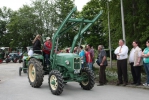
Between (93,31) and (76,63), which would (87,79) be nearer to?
(76,63)

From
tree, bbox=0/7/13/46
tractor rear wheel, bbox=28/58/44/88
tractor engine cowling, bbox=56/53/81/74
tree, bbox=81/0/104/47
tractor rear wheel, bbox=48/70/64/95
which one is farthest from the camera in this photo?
tree, bbox=0/7/13/46

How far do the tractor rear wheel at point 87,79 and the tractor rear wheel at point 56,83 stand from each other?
135 cm

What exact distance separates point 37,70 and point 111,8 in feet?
28.2

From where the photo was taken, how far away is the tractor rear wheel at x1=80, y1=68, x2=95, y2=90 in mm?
8750

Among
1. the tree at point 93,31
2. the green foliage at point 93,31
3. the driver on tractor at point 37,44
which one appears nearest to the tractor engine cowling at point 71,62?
the driver on tractor at point 37,44

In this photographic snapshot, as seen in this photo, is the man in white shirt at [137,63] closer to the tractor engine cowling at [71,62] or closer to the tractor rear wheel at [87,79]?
the tractor rear wheel at [87,79]

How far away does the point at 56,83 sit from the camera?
8.03 meters

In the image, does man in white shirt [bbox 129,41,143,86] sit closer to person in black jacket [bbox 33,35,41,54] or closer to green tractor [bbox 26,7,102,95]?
green tractor [bbox 26,7,102,95]

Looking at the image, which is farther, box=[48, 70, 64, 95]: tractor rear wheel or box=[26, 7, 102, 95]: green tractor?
box=[26, 7, 102, 95]: green tractor

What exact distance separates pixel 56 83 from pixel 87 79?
4.73ft

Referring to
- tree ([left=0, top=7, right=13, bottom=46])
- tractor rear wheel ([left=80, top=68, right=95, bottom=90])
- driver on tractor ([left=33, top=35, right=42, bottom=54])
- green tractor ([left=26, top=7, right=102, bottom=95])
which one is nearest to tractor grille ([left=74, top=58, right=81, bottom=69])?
green tractor ([left=26, top=7, right=102, bottom=95])

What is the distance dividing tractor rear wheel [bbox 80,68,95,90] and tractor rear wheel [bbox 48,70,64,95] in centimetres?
135

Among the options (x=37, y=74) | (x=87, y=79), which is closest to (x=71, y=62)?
(x=87, y=79)

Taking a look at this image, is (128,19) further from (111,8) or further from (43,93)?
(43,93)
